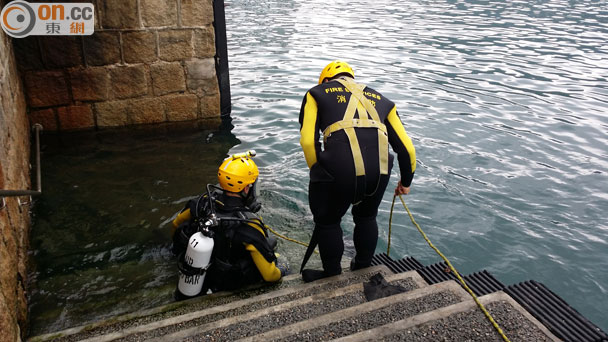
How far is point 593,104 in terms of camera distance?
374 inches

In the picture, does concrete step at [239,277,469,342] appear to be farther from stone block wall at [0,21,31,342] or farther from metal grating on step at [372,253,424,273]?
stone block wall at [0,21,31,342]

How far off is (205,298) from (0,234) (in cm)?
151

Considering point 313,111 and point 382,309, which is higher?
point 313,111

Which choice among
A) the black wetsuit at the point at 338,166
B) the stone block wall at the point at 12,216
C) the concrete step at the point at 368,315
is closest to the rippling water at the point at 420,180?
the stone block wall at the point at 12,216

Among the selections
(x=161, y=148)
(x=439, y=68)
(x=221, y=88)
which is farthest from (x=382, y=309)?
(x=439, y=68)

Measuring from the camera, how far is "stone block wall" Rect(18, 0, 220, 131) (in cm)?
625

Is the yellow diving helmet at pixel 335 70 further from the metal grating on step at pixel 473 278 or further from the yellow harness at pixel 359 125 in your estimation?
the metal grating on step at pixel 473 278

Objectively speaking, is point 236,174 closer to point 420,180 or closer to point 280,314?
point 280,314

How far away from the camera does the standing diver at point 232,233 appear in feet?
10.9

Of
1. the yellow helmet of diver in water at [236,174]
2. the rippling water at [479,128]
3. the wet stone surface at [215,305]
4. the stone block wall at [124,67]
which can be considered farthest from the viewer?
the stone block wall at [124,67]

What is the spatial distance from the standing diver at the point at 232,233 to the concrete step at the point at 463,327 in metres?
1.24

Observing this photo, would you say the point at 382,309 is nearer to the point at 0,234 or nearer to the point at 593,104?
the point at 0,234

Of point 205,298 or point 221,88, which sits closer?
point 205,298

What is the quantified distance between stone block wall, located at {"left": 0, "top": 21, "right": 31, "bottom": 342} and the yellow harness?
7.97 ft
